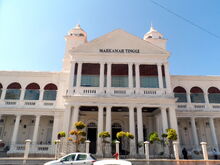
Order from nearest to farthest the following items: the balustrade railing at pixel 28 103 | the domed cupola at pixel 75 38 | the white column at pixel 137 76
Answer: the white column at pixel 137 76, the balustrade railing at pixel 28 103, the domed cupola at pixel 75 38

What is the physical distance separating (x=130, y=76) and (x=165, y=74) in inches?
154

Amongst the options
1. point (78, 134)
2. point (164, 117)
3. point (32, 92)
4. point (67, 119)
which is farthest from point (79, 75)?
point (164, 117)

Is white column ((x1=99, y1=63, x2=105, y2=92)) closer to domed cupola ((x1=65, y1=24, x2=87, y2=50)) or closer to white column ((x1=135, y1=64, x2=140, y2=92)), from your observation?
white column ((x1=135, y1=64, x2=140, y2=92))

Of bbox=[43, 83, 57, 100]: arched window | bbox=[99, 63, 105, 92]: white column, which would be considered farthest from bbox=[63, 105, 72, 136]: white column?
bbox=[43, 83, 57, 100]: arched window

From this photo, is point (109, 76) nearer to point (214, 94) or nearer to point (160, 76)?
point (160, 76)

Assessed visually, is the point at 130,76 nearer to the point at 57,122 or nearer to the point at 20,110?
the point at 57,122

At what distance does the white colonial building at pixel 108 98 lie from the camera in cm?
1639

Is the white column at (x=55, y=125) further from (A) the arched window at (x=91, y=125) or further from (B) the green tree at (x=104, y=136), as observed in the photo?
(B) the green tree at (x=104, y=136)

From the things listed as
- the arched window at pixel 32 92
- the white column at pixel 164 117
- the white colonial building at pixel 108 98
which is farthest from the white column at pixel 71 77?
the white column at pixel 164 117

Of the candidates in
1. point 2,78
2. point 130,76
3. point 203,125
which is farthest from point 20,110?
point 203,125

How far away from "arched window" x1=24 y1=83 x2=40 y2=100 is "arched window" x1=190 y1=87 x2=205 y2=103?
63.2 ft

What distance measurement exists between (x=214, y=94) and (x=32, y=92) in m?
22.8

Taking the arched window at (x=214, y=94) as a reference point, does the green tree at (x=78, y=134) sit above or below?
below

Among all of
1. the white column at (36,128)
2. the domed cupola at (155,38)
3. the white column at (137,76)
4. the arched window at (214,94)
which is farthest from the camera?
the domed cupola at (155,38)
